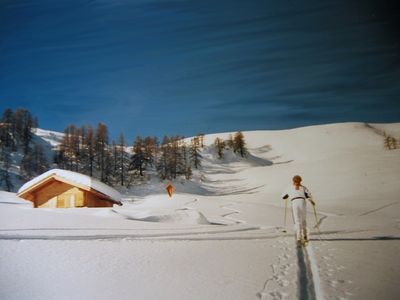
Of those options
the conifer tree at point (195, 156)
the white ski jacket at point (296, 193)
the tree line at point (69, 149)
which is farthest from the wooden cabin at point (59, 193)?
the conifer tree at point (195, 156)

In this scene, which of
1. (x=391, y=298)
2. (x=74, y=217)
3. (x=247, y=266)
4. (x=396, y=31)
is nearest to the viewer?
(x=391, y=298)

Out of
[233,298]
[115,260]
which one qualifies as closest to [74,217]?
[115,260]

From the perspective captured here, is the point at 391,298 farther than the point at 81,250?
No

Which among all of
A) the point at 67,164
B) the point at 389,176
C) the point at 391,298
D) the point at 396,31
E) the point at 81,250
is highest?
the point at 396,31

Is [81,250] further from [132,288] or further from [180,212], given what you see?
[180,212]

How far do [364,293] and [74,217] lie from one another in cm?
751

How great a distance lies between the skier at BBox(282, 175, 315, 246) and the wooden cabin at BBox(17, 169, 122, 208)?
28.1 feet

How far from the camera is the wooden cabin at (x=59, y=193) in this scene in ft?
42.7

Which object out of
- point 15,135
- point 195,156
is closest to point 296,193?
point 15,135

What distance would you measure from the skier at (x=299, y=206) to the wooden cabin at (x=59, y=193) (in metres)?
8.57

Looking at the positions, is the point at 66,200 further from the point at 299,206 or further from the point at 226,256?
the point at 226,256

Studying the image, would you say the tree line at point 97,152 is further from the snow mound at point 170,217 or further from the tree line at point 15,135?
the snow mound at point 170,217

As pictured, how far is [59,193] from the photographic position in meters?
14.6

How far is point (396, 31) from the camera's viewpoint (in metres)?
4.47
